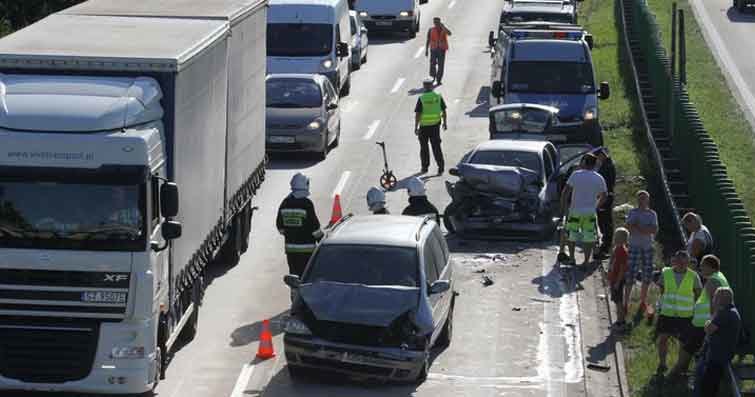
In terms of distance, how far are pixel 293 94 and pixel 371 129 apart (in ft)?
14.1

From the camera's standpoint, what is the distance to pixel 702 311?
1695cm

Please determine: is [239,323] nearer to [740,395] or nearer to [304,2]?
[740,395]

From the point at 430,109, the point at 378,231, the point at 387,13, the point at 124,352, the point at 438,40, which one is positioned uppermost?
the point at 378,231

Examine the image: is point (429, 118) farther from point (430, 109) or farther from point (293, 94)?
point (293, 94)

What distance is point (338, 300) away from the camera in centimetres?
1712

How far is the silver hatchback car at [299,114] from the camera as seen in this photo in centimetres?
3045

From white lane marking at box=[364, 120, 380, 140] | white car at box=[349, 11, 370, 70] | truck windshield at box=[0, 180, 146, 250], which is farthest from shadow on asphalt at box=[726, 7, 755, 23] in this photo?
truck windshield at box=[0, 180, 146, 250]

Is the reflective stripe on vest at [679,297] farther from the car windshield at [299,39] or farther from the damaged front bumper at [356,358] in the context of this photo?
the car windshield at [299,39]

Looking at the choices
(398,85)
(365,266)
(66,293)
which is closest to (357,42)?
(398,85)

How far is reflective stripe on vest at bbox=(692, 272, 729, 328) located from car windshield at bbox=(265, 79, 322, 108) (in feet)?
48.8

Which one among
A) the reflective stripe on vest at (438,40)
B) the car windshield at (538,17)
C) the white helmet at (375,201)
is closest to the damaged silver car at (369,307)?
the white helmet at (375,201)

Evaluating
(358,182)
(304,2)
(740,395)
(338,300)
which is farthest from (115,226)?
(304,2)

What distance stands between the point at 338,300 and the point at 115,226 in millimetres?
2744

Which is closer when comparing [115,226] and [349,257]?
[115,226]
